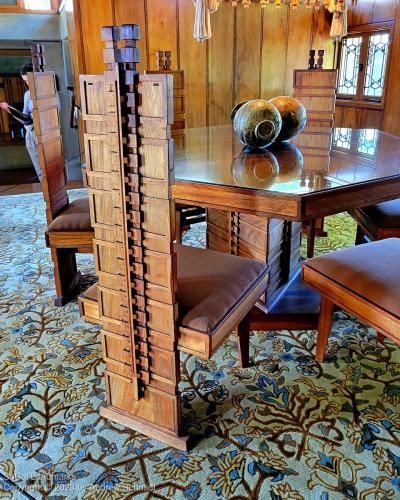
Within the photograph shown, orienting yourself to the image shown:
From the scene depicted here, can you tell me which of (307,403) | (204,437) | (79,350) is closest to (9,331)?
(79,350)

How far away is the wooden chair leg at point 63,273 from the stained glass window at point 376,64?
4.37m

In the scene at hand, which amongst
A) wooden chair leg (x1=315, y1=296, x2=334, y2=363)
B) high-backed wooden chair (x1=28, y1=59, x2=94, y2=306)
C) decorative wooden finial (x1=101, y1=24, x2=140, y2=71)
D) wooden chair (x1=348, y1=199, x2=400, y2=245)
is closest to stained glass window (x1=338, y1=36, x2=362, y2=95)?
wooden chair (x1=348, y1=199, x2=400, y2=245)

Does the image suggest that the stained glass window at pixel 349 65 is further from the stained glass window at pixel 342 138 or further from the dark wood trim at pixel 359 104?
the stained glass window at pixel 342 138

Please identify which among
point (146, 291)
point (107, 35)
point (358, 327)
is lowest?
point (358, 327)

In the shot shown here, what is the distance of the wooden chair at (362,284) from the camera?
1.55 meters

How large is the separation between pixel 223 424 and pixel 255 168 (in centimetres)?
106

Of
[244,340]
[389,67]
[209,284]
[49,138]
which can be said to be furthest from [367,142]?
[389,67]

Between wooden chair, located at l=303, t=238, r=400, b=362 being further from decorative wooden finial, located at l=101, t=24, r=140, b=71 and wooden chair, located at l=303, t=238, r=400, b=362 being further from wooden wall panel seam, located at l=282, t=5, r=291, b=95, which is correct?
wooden wall panel seam, located at l=282, t=5, r=291, b=95

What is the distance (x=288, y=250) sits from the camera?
2518 millimetres

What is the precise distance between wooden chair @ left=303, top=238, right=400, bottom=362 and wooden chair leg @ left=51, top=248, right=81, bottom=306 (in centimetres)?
139

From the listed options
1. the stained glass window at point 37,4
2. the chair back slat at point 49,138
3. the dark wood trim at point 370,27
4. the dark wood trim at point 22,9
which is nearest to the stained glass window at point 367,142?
the chair back slat at point 49,138

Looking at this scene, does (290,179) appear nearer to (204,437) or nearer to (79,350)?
(204,437)

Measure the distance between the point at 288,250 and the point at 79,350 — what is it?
1.24 m

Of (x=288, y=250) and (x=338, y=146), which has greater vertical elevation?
(x=338, y=146)
